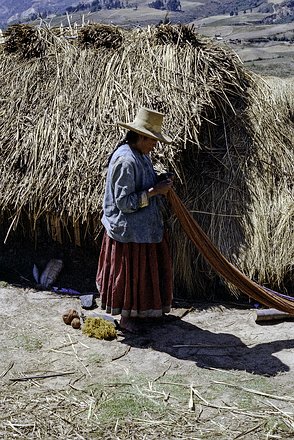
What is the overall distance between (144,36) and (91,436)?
3.91 metres

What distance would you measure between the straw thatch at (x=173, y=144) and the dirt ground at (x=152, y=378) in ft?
2.12

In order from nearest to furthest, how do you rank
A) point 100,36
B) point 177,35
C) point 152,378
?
1. point 152,378
2. point 177,35
3. point 100,36

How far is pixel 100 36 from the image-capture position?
239 inches

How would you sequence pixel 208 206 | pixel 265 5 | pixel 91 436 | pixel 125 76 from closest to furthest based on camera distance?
pixel 91 436 < pixel 208 206 < pixel 125 76 < pixel 265 5

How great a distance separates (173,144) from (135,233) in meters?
1.18

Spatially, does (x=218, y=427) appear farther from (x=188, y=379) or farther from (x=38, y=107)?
(x=38, y=107)

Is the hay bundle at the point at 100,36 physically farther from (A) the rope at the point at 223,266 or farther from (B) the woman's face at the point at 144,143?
(A) the rope at the point at 223,266

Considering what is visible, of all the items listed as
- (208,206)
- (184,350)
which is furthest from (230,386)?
(208,206)

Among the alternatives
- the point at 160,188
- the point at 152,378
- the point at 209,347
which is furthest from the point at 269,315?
the point at 160,188

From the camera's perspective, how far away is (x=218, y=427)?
11.2ft

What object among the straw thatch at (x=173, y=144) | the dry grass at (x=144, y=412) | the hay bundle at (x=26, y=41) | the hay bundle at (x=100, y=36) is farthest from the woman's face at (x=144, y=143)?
the hay bundle at (x=26, y=41)

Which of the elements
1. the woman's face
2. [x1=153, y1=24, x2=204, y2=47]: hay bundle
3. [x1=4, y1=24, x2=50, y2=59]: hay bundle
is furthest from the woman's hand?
[x1=4, y1=24, x2=50, y2=59]: hay bundle

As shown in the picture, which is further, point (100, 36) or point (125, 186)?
point (100, 36)

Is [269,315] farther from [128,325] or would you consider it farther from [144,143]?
[144,143]
